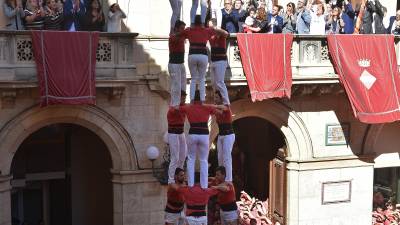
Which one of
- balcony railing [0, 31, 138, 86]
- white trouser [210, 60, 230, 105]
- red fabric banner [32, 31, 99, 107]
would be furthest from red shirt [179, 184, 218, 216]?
balcony railing [0, 31, 138, 86]

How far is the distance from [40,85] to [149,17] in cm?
341

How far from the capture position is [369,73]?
17.6 meters

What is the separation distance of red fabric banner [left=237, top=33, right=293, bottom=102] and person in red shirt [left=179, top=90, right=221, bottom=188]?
5.24 metres

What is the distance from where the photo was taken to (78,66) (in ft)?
51.1

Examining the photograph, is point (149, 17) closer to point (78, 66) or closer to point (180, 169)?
point (78, 66)

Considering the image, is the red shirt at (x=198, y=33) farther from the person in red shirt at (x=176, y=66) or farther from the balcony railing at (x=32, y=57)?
the balcony railing at (x=32, y=57)

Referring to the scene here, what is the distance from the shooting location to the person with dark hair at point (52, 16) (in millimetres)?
15531

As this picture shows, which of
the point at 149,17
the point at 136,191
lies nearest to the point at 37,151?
the point at 136,191

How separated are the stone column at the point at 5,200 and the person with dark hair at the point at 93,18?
4.24 m

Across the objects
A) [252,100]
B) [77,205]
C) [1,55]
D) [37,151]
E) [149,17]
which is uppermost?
[149,17]

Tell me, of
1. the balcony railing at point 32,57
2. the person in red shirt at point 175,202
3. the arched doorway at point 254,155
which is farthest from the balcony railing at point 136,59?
the person in red shirt at point 175,202

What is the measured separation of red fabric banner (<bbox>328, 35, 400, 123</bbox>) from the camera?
17.4 meters

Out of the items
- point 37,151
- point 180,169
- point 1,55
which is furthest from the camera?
point 37,151

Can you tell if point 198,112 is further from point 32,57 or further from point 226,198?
point 32,57
